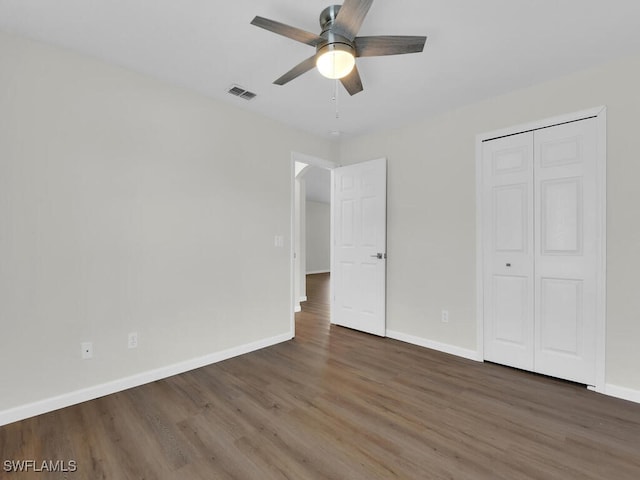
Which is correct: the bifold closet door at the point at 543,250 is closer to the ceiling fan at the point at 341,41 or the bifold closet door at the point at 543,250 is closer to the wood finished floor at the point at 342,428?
the wood finished floor at the point at 342,428

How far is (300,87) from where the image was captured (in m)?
2.78

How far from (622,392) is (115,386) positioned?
382 cm

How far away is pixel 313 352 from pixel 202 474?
1769 millimetres

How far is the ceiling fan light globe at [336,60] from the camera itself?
172 centimetres

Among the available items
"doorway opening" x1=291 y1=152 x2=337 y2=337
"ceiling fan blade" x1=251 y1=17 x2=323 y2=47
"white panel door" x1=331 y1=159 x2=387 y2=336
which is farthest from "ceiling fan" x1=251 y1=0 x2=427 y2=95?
"doorway opening" x1=291 y1=152 x2=337 y2=337

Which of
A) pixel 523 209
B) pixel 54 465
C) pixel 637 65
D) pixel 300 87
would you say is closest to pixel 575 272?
pixel 523 209

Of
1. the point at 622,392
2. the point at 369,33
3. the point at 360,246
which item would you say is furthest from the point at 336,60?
the point at 622,392

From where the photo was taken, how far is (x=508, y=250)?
289cm

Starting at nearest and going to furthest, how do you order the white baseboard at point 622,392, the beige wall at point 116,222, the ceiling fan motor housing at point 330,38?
the ceiling fan motor housing at point 330,38 < the beige wall at point 116,222 < the white baseboard at point 622,392

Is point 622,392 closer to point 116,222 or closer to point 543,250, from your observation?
point 543,250

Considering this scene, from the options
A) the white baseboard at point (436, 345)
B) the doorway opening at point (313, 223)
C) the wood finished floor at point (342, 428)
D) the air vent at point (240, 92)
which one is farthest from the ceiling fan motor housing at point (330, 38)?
the doorway opening at point (313, 223)

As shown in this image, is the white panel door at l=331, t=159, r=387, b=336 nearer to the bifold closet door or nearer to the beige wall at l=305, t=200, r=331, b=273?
the bifold closet door

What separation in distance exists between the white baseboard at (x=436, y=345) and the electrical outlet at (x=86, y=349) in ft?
9.54

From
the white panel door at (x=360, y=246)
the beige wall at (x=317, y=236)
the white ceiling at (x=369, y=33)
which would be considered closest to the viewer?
the white ceiling at (x=369, y=33)
